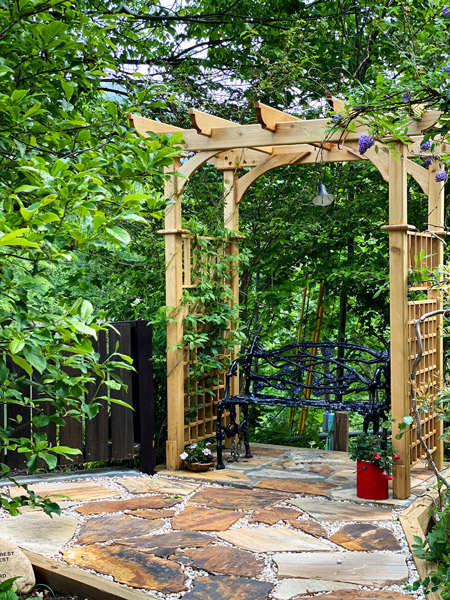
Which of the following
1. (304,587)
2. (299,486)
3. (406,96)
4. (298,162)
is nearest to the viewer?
(406,96)

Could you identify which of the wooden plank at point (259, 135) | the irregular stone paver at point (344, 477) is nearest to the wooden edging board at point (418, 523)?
the irregular stone paver at point (344, 477)

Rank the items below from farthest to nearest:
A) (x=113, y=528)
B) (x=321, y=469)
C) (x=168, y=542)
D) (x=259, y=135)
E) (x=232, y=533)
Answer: (x=321, y=469), (x=259, y=135), (x=113, y=528), (x=232, y=533), (x=168, y=542)

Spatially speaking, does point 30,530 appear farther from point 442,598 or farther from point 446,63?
point 446,63

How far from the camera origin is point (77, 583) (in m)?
3.20

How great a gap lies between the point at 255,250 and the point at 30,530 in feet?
13.0

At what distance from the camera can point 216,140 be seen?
5.42 metres

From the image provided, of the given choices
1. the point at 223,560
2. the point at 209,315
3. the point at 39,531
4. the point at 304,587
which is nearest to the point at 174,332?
the point at 209,315

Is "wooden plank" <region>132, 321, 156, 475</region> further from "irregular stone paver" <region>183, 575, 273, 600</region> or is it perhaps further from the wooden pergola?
"irregular stone paver" <region>183, 575, 273, 600</region>

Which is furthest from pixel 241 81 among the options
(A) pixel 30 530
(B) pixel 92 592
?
(B) pixel 92 592

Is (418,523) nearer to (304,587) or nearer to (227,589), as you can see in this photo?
(304,587)

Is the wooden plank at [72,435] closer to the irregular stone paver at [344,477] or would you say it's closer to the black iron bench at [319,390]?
the black iron bench at [319,390]

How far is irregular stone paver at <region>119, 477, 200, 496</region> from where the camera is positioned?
4945 millimetres

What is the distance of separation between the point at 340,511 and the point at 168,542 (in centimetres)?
123

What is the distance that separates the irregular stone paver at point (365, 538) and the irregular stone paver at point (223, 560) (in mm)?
573
